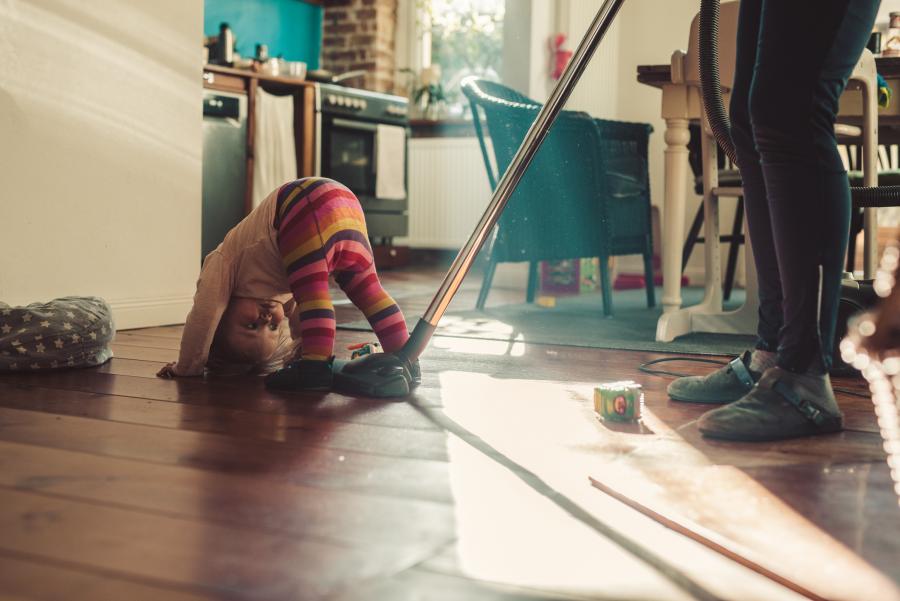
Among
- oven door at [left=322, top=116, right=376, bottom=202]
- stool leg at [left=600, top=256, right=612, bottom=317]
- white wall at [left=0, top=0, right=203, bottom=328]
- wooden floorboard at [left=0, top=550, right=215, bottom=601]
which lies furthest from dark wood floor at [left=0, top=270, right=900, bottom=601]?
oven door at [left=322, top=116, right=376, bottom=202]

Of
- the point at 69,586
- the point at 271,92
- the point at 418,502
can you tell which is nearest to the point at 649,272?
the point at 271,92

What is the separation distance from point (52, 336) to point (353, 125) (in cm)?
350

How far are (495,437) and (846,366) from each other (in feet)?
3.21

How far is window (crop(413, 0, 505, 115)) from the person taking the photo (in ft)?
19.4

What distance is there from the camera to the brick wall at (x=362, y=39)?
5.94 m

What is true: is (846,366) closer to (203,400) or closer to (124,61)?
(203,400)

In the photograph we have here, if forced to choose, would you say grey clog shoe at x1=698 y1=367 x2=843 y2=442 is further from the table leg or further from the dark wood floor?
the table leg

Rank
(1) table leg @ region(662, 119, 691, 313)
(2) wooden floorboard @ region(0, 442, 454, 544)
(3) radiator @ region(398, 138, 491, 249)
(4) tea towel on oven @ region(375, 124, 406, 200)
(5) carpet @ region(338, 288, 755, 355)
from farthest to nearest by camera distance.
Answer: (3) radiator @ region(398, 138, 491, 249) → (4) tea towel on oven @ region(375, 124, 406, 200) → (1) table leg @ region(662, 119, 691, 313) → (5) carpet @ region(338, 288, 755, 355) → (2) wooden floorboard @ region(0, 442, 454, 544)

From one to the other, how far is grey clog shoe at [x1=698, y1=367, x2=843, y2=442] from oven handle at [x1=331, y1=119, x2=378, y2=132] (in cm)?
402

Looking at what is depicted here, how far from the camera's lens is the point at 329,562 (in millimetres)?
801

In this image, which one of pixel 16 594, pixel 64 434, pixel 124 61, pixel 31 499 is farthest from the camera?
pixel 124 61

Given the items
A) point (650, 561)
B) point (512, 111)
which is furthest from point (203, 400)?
point (512, 111)

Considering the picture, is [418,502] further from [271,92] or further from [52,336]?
[271,92]

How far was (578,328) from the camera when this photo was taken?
2814 mm
